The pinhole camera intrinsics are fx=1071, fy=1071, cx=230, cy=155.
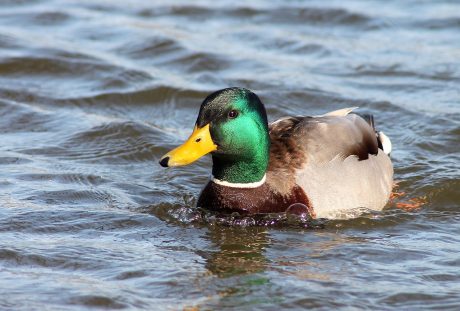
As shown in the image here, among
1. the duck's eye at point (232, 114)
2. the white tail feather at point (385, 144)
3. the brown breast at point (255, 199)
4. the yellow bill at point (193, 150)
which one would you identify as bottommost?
the brown breast at point (255, 199)

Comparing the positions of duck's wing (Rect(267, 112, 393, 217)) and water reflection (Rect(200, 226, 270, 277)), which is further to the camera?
duck's wing (Rect(267, 112, 393, 217))

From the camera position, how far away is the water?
21.4 ft

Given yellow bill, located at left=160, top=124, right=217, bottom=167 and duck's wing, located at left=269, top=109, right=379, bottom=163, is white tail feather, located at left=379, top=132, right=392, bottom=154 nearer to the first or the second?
duck's wing, located at left=269, top=109, right=379, bottom=163

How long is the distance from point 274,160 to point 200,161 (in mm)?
1852

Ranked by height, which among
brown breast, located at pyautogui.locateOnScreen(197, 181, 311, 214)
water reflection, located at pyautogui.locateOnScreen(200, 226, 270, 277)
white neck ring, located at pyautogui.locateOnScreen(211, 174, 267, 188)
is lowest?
water reflection, located at pyautogui.locateOnScreen(200, 226, 270, 277)

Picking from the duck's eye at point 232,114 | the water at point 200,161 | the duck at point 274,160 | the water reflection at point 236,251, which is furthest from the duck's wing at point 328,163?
the duck's eye at point 232,114

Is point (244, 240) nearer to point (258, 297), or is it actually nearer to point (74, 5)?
point (258, 297)

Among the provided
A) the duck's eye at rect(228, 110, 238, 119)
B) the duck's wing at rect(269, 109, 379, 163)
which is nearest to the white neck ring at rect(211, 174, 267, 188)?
the duck's wing at rect(269, 109, 379, 163)

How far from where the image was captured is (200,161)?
9.64 metres

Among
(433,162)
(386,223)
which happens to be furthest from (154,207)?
(433,162)

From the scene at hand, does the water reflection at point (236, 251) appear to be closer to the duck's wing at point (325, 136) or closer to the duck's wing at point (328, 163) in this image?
the duck's wing at point (328, 163)

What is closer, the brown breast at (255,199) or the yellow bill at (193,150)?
the yellow bill at (193,150)

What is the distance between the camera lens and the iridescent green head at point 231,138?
729cm

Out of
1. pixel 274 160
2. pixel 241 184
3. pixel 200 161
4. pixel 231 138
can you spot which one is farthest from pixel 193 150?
pixel 200 161
